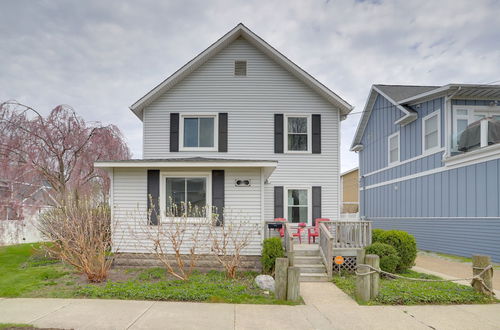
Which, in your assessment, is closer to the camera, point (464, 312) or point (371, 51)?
point (464, 312)

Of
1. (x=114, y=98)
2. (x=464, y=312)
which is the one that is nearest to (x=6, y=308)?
(x=464, y=312)

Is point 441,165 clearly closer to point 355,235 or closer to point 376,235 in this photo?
point 376,235

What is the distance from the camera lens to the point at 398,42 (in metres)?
13.6

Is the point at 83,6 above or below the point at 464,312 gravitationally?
above

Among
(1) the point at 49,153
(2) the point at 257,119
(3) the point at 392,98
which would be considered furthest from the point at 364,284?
(3) the point at 392,98

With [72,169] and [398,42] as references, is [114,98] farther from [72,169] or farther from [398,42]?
[398,42]

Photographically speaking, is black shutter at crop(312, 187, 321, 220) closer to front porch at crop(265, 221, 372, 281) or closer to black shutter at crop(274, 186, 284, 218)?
black shutter at crop(274, 186, 284, 218)

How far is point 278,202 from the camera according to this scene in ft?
38.2

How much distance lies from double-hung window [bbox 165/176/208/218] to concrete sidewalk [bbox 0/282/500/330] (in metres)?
3.51

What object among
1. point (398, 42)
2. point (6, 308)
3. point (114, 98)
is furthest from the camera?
point (114, 98)

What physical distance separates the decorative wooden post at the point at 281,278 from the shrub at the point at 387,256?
344cm

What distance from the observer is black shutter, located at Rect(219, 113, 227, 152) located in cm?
1185

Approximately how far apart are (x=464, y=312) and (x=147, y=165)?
7720 mm

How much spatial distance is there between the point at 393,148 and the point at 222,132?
8.91 metres
